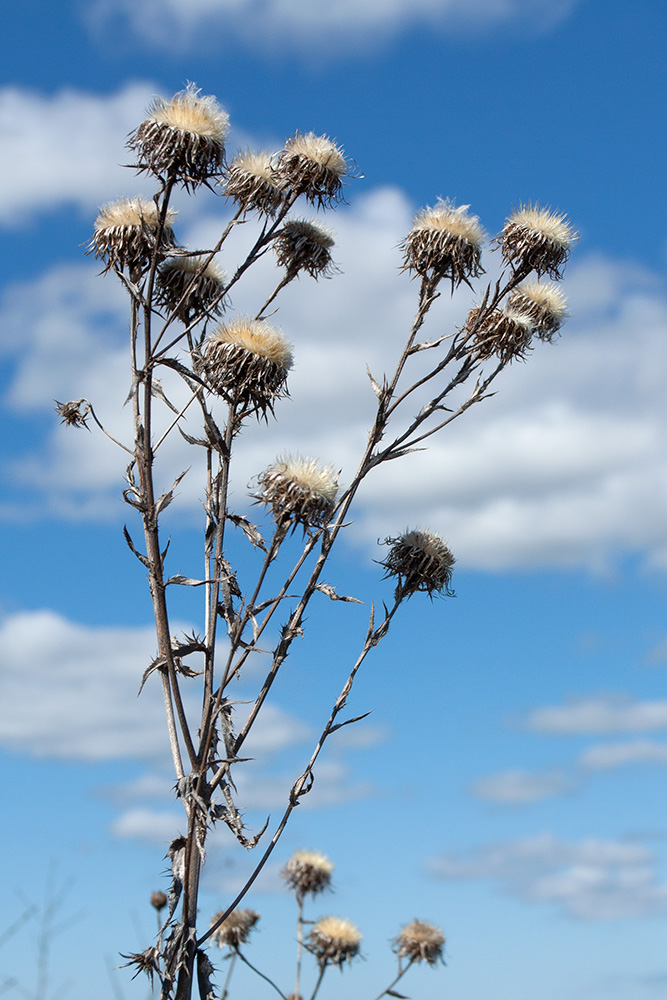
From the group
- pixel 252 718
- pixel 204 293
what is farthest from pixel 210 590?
pixel 204 293

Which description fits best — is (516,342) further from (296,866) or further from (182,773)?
(296,866)

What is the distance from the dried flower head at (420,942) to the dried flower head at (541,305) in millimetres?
5668

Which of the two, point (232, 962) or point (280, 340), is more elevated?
point (280, 340)

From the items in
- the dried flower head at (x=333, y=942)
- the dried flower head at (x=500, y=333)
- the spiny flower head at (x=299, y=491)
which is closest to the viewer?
the spiny flower head at (x=299, y=491)

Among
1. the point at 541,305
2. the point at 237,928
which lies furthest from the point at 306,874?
the point at 541,305

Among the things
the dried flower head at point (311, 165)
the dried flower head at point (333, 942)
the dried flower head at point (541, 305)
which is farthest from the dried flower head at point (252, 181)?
the dried flower head at point (333, 942)

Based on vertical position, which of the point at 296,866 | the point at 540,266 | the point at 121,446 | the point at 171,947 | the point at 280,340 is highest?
the point at 540,266

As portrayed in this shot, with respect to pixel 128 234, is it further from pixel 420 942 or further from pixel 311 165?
pixel 420 942

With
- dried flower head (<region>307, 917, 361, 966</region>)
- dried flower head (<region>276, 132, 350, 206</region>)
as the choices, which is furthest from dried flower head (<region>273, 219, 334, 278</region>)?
dried flower head (<region>307, 917, 361, 966</region>)

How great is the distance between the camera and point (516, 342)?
240 inches

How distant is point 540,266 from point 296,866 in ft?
18.9

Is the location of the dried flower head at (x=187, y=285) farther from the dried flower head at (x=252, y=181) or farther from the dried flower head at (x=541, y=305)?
the dried flower head at (x=541, y=305)

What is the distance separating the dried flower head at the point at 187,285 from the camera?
5891 mm

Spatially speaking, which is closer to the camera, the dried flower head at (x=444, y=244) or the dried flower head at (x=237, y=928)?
the dried flower head at (x=444, y=244)
